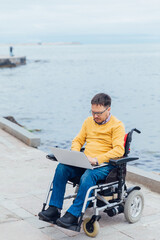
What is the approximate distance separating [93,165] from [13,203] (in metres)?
1.30

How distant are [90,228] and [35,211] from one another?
0.89 m

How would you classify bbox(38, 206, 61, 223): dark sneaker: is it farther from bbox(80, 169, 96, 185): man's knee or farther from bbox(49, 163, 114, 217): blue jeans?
bbox(80, 169, 96, 185): man's knee

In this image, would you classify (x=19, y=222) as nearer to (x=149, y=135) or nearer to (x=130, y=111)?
(x=149, y=135)

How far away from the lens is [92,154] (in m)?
4.57

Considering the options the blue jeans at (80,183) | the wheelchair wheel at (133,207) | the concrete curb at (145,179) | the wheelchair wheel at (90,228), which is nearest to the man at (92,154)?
the blue jeans at (80,183)

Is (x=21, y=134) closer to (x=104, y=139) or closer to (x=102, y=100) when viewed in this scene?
(x=104, y=139)

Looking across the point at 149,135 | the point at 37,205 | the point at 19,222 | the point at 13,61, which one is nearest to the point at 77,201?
the point at 19,222

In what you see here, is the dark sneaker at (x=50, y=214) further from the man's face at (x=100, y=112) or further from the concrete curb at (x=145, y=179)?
the concrete curb at (x=145, y=179)

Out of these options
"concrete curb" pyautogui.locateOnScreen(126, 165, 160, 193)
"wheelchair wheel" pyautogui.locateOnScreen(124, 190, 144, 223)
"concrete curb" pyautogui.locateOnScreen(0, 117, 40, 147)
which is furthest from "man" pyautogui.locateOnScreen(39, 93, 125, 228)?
"concrete curb" pyautogui.locateOnScreen(0, 117, 40, 147)

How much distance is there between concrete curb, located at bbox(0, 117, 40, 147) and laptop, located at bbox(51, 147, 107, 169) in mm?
3921

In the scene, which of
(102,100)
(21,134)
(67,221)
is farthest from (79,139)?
(21,134)

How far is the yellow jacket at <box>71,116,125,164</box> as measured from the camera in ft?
14.6

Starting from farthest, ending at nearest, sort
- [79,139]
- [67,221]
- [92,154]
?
[79,139] → [92,154] → [67,221]

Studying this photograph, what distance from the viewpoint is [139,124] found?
19.6 m
